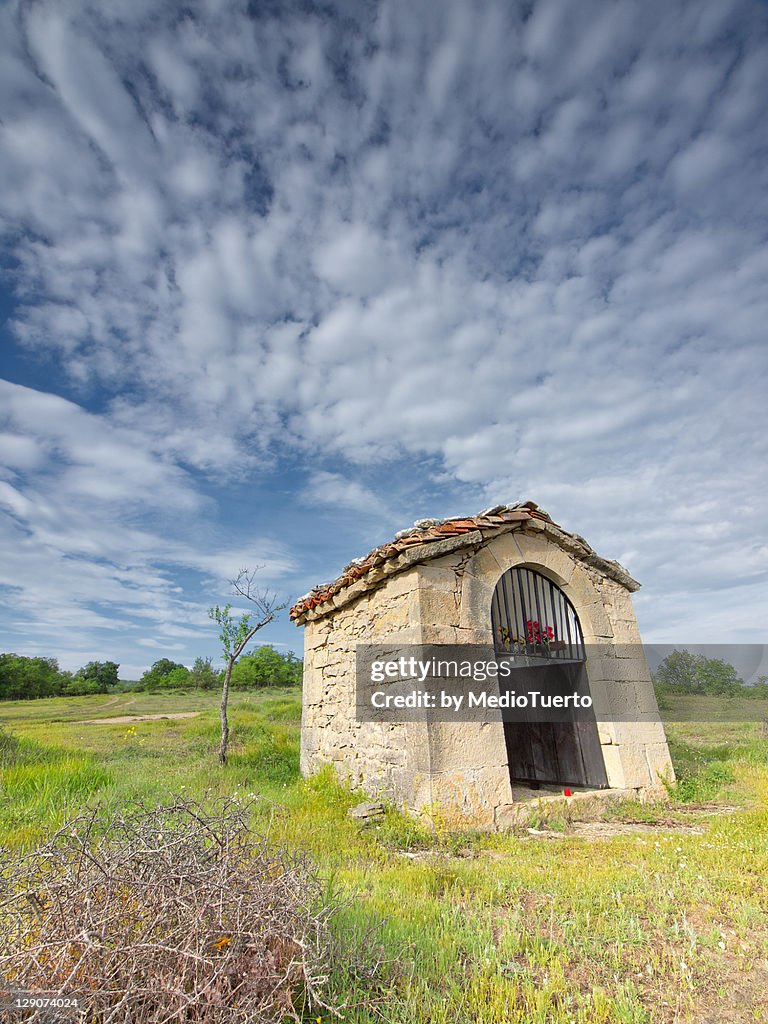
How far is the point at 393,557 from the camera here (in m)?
6.34

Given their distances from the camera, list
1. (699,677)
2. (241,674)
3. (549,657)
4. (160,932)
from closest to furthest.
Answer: (160,932) → (549,657) → (699,677) → (241,674)

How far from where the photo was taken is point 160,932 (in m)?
1.93

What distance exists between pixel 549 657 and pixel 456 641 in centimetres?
173

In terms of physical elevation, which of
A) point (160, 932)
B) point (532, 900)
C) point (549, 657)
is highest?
point (549, 657)

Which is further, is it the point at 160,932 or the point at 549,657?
the point at 549,657

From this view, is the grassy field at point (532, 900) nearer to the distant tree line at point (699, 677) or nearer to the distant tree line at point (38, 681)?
the distant tree line at point (699, 677)

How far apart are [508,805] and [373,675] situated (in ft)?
6.83

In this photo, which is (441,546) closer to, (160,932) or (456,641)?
(456,641)

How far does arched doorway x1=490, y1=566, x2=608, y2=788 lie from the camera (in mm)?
6922

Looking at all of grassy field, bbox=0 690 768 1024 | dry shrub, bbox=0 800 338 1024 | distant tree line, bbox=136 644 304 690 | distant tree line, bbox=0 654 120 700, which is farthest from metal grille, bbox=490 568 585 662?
distant tree line, bbox=0 654 120 700

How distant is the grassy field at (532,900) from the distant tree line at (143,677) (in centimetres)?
2338

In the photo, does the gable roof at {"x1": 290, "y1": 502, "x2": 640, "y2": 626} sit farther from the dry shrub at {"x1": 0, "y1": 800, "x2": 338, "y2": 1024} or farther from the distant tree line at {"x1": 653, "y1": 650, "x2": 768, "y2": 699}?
the distant tree line at {"x1": 653, "y1": 650, "x2": 768, "y2": 699}

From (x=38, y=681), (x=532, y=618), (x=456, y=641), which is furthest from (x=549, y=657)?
(x=38, y=681)

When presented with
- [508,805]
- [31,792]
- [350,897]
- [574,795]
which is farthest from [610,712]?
[31,792]
